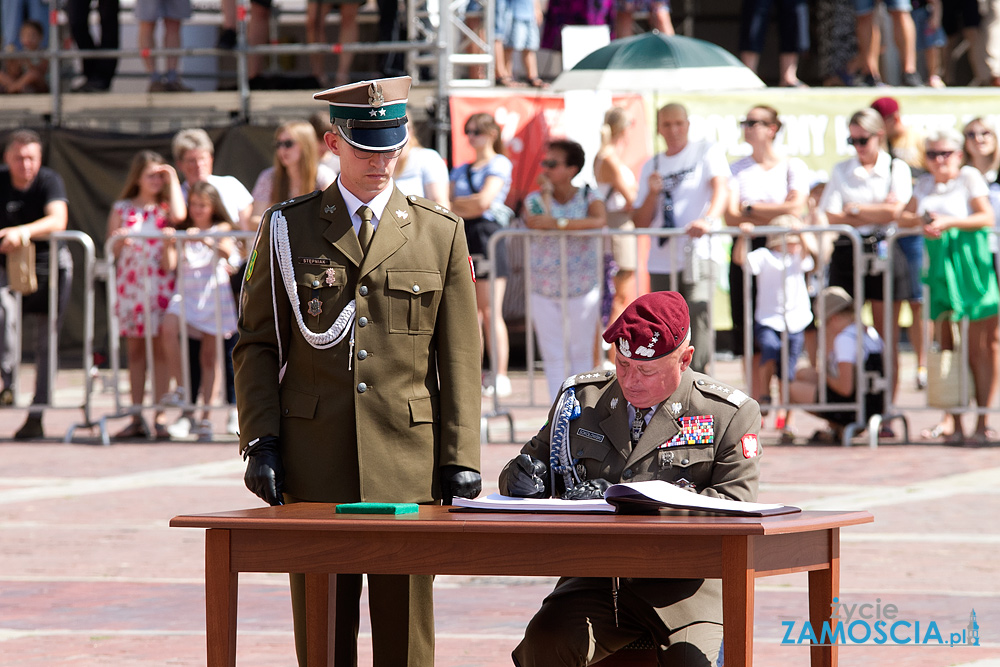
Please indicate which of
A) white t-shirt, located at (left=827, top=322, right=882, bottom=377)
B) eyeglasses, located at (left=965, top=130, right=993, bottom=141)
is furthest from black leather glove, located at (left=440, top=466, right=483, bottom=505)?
eyeglasses, located at (left=965, top=130, right=993, bottom=141)

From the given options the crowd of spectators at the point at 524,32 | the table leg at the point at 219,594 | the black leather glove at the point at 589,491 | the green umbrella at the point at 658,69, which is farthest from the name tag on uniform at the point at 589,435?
the crowd of spectators at the point at 524,32

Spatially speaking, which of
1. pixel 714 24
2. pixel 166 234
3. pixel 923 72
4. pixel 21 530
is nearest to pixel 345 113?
pixel 21 530

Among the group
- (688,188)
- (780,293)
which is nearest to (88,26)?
(688,188)

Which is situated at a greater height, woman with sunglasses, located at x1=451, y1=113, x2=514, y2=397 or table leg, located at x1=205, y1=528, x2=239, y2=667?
woman with sunglasses, located at x1=451, y1=113, x2=514, y2=397

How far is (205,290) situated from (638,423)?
22.9 feet

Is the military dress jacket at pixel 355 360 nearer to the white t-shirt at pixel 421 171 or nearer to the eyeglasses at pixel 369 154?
the eyeglasses at pixel 369 154

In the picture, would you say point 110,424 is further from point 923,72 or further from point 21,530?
point 923,72

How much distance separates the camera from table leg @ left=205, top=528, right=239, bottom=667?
3721mm

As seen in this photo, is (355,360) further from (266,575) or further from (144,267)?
(144,267)

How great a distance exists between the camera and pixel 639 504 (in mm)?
3742

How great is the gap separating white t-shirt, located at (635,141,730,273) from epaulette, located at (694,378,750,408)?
6152mm

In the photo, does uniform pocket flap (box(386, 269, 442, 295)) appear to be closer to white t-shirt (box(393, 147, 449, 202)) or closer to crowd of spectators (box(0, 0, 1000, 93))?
white t-shirt (box(393, 147, 449, 202))

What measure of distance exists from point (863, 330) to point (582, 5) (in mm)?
6563

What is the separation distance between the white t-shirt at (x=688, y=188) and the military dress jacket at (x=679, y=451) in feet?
20.3
